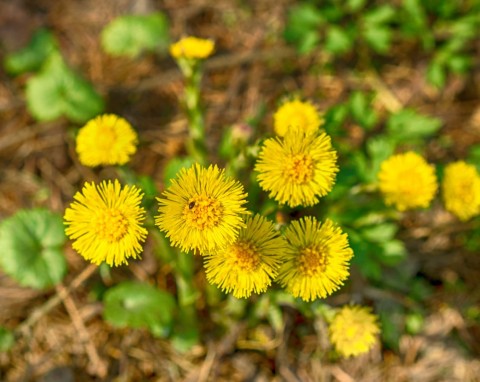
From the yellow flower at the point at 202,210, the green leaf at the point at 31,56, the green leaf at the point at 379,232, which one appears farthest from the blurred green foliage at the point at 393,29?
the yellow flower at the point at 202,210

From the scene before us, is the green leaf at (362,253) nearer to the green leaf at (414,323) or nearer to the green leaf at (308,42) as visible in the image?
the green leaf at (414,323)

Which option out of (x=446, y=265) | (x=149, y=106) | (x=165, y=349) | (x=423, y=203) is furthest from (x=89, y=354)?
(x=446, y=265)

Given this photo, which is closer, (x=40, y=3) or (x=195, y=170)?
(x=195, y=170)

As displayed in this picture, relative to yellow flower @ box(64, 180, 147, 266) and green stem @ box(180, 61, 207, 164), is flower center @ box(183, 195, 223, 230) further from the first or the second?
green stem @ box(180, 61, 207, 164)

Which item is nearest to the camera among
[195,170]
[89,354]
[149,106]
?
[195,170]

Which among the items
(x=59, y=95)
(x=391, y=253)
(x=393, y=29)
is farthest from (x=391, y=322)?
(x=59, y=95)

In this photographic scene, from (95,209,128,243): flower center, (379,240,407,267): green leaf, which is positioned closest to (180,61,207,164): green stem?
(95,209,128,243): flower center

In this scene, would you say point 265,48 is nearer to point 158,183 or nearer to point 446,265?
point 158,183
